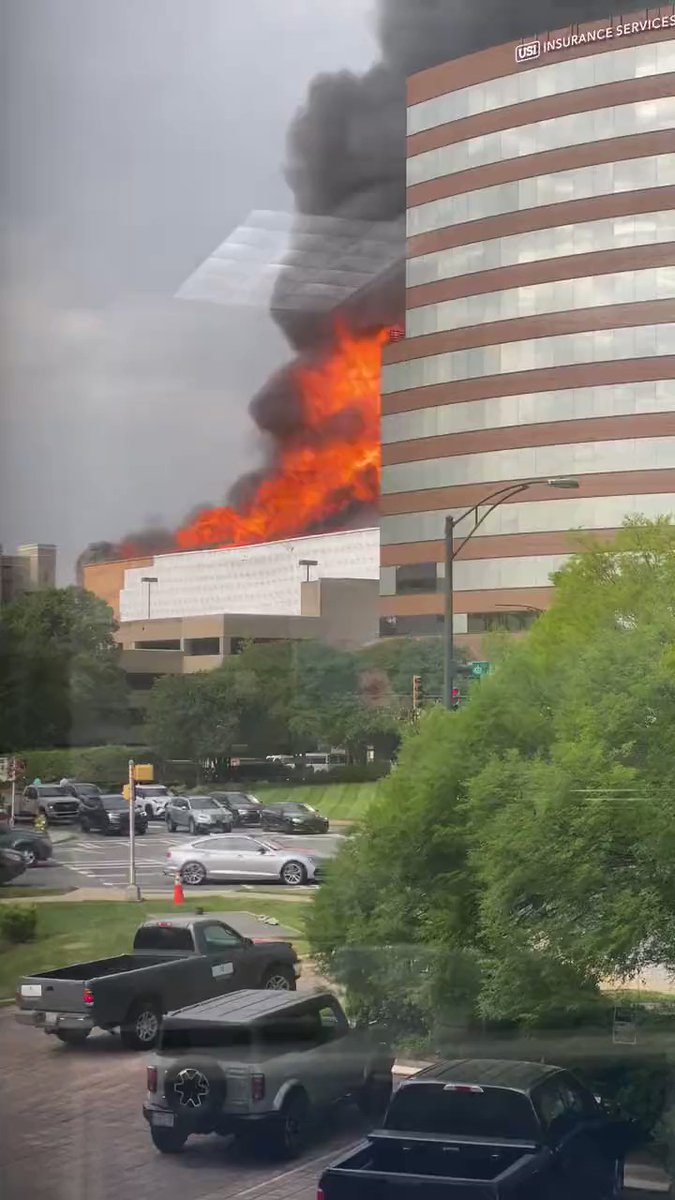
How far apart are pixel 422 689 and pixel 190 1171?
37.1 inches

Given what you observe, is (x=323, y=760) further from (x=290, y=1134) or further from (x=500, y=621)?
(x=290, y=1134)

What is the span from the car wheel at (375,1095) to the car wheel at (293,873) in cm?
37

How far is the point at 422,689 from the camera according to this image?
242 centimetres

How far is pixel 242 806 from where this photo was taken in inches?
96.9

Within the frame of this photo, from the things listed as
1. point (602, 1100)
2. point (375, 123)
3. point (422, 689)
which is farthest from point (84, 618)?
point (602, 1100)

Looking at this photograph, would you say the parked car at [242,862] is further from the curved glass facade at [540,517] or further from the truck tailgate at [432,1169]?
the curved glass facade at [540,517]

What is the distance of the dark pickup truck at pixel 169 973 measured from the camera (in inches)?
95.3

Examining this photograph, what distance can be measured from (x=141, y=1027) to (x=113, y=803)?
0.41 m

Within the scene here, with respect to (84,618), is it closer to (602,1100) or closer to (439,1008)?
(439,1008)

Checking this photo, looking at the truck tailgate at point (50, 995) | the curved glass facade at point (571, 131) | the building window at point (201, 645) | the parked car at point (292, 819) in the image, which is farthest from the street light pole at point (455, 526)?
the truck tailgate at point (50, 995)

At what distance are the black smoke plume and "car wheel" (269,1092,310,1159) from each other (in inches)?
42.1

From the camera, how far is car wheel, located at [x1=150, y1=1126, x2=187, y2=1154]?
2393mm

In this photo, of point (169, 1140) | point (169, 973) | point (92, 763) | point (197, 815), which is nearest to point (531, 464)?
point (197, 815)

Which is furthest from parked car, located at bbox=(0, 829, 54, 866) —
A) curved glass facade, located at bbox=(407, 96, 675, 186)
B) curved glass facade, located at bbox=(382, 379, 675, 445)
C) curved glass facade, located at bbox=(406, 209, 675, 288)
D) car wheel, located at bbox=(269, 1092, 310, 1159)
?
curved glass facade, located at bbox=(407, 96, 675, 186)
